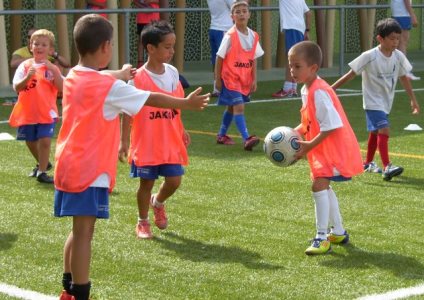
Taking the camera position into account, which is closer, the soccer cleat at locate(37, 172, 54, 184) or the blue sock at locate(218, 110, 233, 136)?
the soccer cleat at locate(37, 172, 54, 184)

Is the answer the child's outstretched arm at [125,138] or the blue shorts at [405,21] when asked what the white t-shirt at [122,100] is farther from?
the blue shorts at [405,21]

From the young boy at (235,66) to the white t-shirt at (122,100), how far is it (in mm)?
6144

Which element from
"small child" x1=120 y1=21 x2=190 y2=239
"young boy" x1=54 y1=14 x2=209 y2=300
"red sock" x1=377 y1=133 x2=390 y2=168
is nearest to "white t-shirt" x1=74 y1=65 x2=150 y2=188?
"young boy" x1=54 y1=14 x2=209 y2=300

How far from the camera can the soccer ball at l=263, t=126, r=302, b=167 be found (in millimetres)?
6836

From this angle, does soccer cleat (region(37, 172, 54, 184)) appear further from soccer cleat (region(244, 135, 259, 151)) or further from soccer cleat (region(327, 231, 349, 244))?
soccer cleat (region(327, 231, 349, 244))

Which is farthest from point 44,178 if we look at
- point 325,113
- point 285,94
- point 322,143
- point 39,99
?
point 285,94

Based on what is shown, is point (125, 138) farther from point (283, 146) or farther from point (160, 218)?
point (283, 146)

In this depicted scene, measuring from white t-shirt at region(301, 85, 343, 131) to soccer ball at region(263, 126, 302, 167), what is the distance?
0.29 meters

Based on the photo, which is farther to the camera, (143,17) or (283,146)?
(143,17)

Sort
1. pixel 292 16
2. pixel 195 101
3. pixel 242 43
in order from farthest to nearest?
pixel 292 16 → pixel 242 43 → pixel 195 101

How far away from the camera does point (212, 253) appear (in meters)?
6.62

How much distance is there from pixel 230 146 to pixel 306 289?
566 cm

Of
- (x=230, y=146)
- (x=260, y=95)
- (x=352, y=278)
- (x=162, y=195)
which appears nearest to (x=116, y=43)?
(x=260, y=95)

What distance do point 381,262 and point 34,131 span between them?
4.10m
